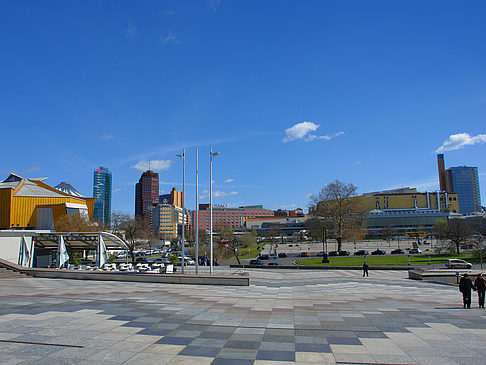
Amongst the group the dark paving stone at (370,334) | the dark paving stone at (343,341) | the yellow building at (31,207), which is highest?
the yellow building at (31,207)

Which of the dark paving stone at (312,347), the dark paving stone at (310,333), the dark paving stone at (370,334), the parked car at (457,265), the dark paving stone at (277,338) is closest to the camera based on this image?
the dark paving stone at (312,347)

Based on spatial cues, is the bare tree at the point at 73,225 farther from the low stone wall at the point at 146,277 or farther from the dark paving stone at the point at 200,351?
the dark paving stone at the point at 200,351

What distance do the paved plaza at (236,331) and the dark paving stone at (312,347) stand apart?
1.0 inches

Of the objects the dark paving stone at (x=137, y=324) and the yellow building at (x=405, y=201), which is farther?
the yellow building at (x=405, y=201)

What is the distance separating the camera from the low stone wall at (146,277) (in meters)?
24.2

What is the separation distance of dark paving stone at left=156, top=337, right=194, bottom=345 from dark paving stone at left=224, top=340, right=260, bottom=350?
1098mm

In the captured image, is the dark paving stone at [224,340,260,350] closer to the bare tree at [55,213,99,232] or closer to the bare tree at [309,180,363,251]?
the bare tree at [309,180,363,251]

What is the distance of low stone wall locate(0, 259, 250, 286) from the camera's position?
2417 centimetres

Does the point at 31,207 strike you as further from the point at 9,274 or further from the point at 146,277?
the point at 146,277

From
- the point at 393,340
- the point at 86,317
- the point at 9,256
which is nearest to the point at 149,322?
the point at 86,317

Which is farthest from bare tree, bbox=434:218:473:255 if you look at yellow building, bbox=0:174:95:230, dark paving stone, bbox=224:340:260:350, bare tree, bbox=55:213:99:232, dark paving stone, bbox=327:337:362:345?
yellow building, bbox=0:174:95:230

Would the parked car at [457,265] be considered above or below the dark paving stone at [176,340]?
below

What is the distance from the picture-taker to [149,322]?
38.9ft

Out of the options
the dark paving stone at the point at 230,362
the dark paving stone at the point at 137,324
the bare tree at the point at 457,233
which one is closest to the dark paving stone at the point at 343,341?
the dark paving stone at the point at 230,362
